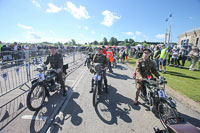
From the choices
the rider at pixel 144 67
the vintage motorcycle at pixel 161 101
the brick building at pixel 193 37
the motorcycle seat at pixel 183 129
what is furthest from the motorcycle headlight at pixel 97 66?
the brick building at pixel 193 37

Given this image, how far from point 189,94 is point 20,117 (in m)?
6.75

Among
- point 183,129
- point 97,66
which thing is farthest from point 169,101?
point 97,66

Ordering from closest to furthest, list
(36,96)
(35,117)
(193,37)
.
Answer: (35,117)
(36,96)
(193,37)

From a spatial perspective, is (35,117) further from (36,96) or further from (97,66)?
(97,66)

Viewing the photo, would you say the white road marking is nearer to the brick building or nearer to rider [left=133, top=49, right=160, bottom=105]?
rider [left=133, top=49, right=160, bottom=105]

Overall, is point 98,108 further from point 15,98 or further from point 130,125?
point 15,98

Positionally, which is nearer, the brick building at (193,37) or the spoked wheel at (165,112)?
the spoked wheel at (165,112)

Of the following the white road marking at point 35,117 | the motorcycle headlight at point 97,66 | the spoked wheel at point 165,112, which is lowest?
the white road marking at point 35,117

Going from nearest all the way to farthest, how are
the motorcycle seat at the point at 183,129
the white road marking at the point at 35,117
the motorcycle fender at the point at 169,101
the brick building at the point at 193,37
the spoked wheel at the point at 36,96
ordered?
the motorcycle seat at the point at 183,129, the motorcycle fender at the point at 169,101, the white road marking at the point at 35,117, the spoked wheel at the point at 36,96, the brick building at the point at 193,37

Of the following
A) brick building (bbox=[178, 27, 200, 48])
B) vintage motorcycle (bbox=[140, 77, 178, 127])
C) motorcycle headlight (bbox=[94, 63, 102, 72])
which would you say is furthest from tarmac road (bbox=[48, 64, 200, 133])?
brick building (bbox=[178, 27, 200, 48])

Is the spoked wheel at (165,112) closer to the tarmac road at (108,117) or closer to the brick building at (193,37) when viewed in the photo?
the tarmac road at (108,117)

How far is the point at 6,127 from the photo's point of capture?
2.65 metres

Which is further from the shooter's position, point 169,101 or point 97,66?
point 97,66

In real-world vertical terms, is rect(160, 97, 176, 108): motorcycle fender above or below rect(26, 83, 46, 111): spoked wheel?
above
